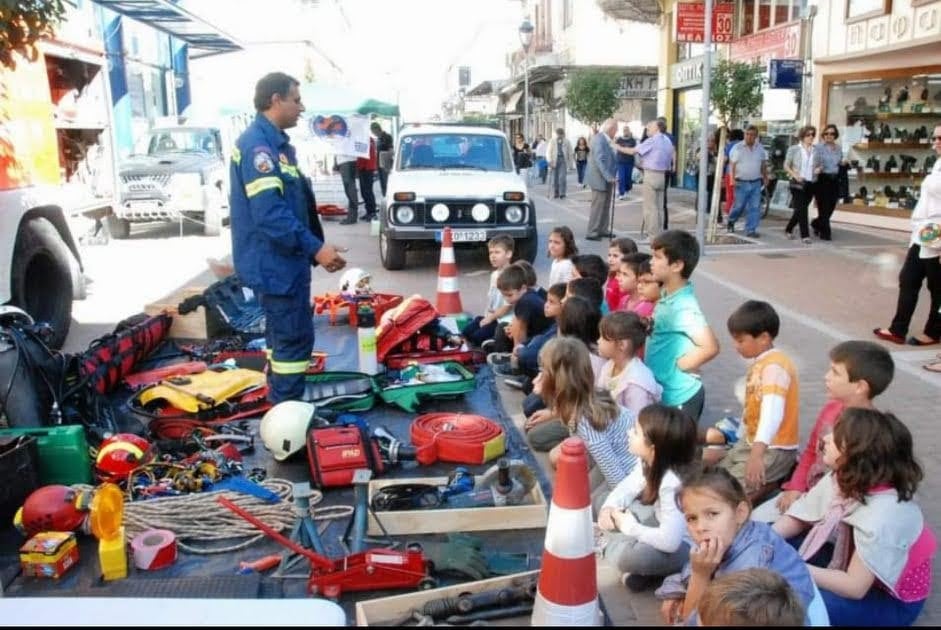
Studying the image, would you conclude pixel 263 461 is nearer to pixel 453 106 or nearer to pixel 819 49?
pixel 819 49

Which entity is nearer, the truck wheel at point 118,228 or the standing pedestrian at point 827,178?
the standing pedestrian at point 827,178

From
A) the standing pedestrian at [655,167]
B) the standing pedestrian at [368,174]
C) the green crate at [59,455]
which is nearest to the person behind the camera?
the green crate at [59,455]

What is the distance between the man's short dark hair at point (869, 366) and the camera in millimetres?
3617

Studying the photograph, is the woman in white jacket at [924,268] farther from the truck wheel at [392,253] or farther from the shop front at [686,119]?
the shop front at [686,119]

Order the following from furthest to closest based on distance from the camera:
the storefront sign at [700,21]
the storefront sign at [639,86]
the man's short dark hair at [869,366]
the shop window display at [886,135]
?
the storefront sign at [639,86], the storefront sign at [700,21], the shop window display at [886,135], the man's short dark hair at [869,366]

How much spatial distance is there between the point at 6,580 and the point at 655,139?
1180cm

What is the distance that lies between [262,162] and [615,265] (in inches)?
119

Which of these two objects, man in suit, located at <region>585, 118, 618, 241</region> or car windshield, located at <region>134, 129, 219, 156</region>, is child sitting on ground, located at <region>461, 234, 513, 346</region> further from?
car windshield, located at <region>134, 129, 219, 156</region>

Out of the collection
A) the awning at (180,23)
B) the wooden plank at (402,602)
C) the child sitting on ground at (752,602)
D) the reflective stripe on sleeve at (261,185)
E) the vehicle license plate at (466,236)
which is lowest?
the wooden plank at (402,602)

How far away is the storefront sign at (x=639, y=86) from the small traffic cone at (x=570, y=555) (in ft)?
106

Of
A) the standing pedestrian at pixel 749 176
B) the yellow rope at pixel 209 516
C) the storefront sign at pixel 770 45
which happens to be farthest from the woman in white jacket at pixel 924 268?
the storefront sign at pixel 770 45

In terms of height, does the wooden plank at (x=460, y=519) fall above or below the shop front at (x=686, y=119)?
below

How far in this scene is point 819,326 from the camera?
8.02m

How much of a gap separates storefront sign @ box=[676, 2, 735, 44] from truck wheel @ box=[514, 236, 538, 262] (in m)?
5.65
